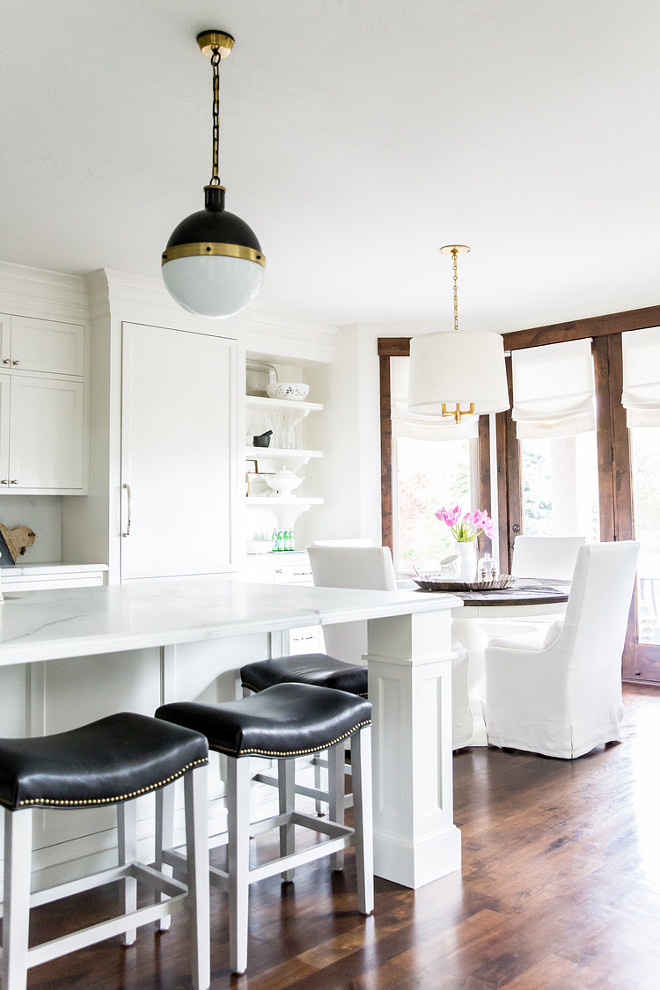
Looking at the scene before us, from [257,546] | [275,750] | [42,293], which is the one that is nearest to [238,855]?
[275,750]

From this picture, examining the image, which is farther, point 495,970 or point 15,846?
point 495,970

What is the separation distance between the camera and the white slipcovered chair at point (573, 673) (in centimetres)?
360

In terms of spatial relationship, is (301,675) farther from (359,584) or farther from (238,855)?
(359,584)

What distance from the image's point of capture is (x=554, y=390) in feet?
18.8

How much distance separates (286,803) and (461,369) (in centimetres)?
229

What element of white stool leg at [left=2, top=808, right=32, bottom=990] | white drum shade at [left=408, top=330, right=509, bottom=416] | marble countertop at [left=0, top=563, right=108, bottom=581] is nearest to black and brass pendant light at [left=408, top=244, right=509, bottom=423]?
white drum shade at [left=408, top=330, right=509, bottom=416]

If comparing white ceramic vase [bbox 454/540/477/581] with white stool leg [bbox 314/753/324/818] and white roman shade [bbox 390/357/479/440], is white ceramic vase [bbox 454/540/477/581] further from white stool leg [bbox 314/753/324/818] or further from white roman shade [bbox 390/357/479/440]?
white roman shade [bbox 390/357/479/440]

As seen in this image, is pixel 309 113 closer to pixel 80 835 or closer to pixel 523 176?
pixel 523 176

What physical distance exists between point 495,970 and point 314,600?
986 mm

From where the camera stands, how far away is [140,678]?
2.42 m

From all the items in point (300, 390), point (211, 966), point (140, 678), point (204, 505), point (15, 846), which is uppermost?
point (300, 390)

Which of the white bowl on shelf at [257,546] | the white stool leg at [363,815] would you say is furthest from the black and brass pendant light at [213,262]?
the white bowl on shelf at [257,546]

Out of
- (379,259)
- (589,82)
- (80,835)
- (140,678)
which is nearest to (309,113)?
(589,82)

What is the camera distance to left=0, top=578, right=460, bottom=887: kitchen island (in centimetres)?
218
